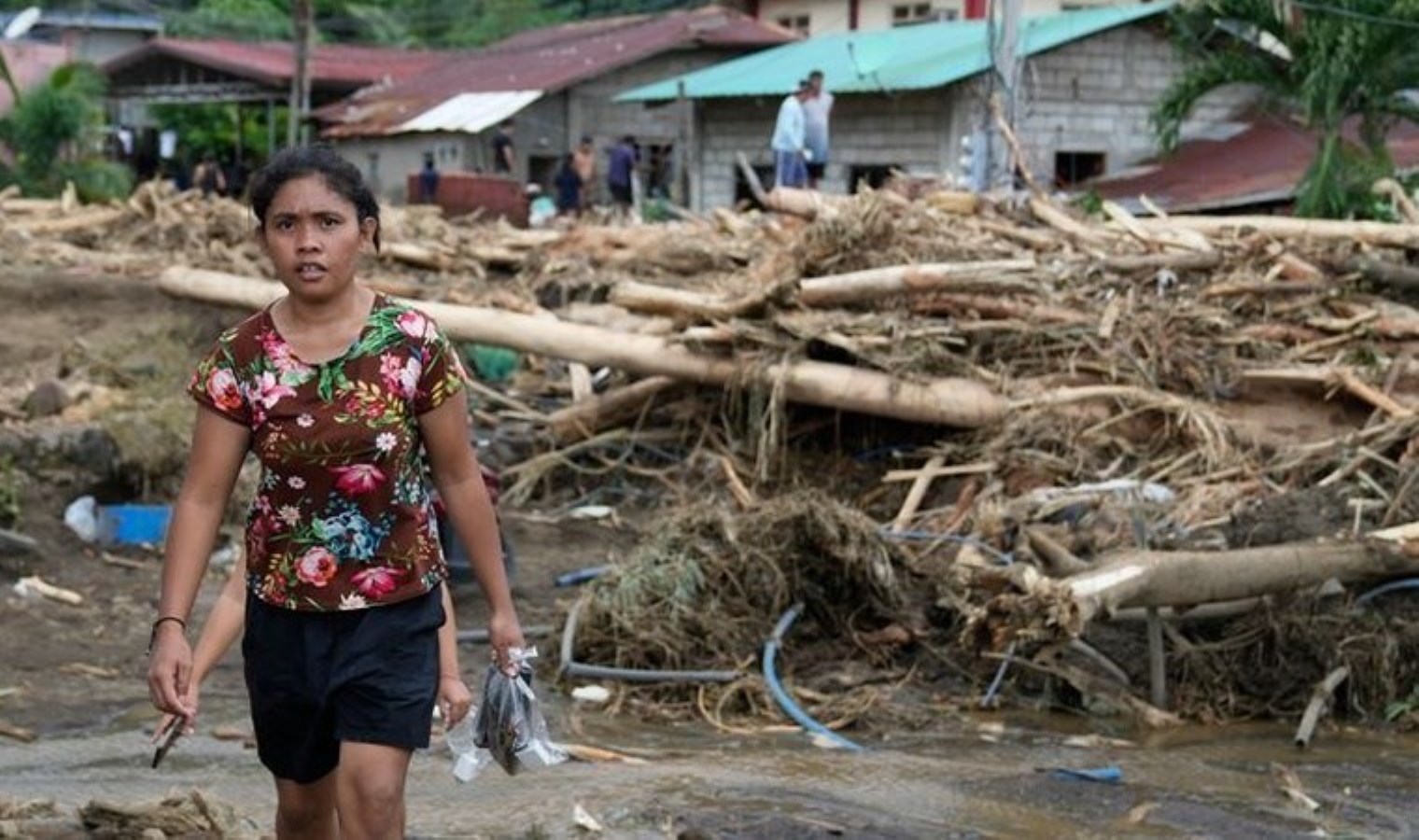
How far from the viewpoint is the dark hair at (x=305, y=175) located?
4.07m

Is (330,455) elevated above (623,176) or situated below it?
above

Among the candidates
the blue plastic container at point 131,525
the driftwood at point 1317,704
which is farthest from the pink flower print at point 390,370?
the blue plastic container at point 131,525

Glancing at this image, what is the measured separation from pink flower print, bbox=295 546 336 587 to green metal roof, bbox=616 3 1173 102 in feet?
68.4

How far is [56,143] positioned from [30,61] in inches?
507

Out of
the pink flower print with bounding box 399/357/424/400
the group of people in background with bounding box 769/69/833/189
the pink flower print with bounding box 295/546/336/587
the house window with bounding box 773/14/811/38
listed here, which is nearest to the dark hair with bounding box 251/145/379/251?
the pink flower print with bounding box 399/357/424/400

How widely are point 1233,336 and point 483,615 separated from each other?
4553 millimetres

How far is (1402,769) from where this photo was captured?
771 centimetres

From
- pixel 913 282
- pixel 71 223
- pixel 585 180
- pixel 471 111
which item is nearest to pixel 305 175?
pixel 913 282

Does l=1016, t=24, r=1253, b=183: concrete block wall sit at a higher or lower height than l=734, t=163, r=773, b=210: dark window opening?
higher

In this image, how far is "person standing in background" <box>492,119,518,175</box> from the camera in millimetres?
32406

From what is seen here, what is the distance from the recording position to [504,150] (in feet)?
107

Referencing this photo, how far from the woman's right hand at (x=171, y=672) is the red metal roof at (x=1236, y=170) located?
1771 centimetres

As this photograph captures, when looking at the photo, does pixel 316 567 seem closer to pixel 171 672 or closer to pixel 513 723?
pixel 171 672

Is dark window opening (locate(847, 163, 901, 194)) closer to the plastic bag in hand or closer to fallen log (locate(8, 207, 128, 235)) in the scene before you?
fallen log (locate(8, 207, 128, 235))
